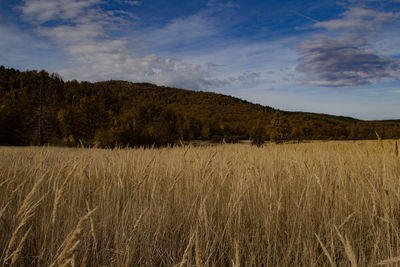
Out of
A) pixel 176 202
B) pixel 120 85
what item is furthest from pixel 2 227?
pixel 120 85

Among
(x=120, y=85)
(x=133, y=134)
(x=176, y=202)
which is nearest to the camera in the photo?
(x=176, y=202)

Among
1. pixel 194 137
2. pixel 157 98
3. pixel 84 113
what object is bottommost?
pixel 194 137

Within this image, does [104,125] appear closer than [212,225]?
No

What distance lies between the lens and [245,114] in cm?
9388

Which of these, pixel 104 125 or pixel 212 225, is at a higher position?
pixel 104 125

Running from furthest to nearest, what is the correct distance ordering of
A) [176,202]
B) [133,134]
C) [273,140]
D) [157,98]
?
1. [157,98]
2. [133,134]
3. [273,140]
4. [176,202]

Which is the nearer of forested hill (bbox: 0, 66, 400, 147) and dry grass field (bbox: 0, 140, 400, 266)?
dry grass field (bbox: 0, 140, 400, 266)

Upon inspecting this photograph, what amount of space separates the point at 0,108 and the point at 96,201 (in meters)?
48.1

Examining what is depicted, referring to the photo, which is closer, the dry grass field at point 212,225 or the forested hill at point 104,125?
the dry grass field at point 212,225

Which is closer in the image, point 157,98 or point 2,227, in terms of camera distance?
point 2,227

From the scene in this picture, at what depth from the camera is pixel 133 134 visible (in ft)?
105

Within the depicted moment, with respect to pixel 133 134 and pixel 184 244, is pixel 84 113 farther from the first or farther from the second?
pixel 184 244

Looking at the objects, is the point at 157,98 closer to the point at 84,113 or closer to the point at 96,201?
the point at 84,113

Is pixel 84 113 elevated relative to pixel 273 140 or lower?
elevated
